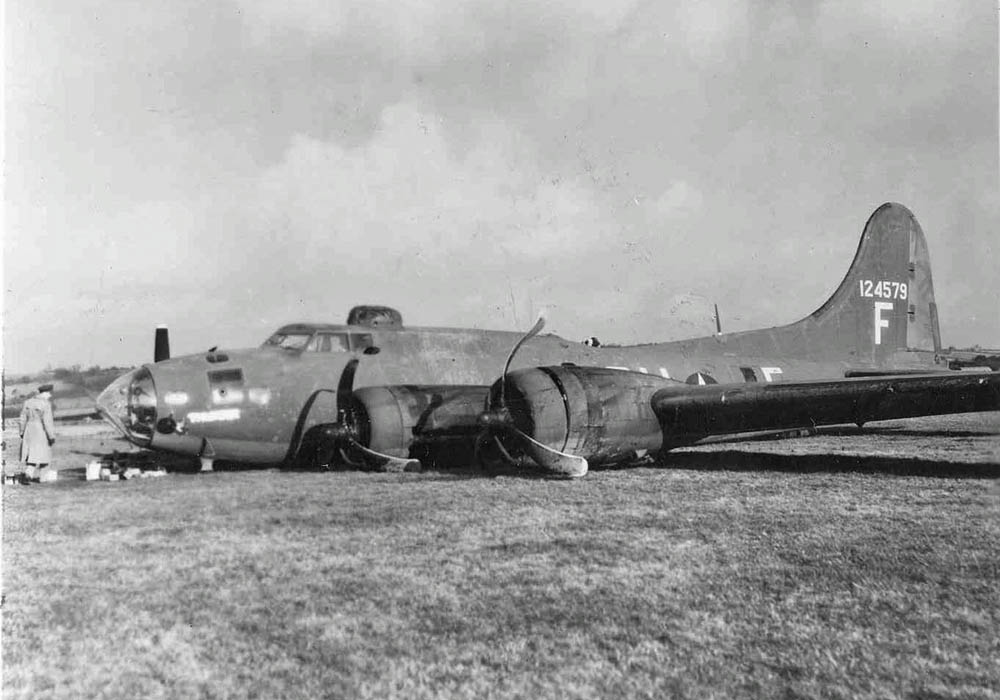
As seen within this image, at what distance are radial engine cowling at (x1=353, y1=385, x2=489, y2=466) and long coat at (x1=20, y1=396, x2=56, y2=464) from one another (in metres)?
5.05

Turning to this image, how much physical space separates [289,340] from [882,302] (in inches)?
536

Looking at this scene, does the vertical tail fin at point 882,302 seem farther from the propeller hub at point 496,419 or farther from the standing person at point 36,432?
the standing person at point 36,432

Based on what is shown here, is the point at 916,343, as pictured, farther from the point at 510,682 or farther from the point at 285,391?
the point at 510,682

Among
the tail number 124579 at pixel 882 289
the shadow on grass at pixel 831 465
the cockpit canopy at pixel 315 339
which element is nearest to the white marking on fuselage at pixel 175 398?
the cockpit canopy at pixel 315 339

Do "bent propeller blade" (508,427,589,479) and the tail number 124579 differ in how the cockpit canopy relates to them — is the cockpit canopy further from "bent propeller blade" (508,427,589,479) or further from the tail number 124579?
the tail number 124579

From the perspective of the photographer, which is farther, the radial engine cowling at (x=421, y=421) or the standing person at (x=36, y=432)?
the standing person at (x=36, y=432)

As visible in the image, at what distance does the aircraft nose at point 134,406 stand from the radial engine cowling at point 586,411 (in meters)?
4.62

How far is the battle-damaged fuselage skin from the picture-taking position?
1066cm

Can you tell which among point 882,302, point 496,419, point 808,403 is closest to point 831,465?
point 808,403

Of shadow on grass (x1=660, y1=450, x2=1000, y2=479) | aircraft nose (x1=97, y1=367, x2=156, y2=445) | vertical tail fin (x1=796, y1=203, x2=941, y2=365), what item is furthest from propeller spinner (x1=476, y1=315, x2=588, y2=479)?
vertical tail fin (x1=796, y1=203, x2=941, y2=365)

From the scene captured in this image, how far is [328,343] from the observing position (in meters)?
12.3

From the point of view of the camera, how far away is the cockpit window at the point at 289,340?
1202cm

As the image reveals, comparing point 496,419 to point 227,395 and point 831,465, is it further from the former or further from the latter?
point 831,465

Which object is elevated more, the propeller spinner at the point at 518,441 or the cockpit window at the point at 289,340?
the cockpit window at the point at 289,340
